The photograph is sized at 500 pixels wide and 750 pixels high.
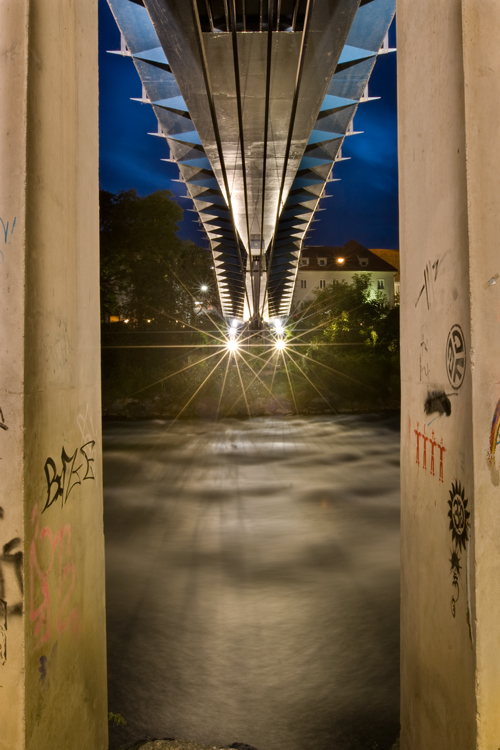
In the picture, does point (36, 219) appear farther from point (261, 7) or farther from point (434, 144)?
point (261, 7)

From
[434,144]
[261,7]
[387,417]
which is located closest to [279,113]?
[261,7]

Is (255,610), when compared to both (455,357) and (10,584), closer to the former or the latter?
(10,584)

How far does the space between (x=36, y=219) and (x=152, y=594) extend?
23.9 feet

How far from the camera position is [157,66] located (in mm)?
10672

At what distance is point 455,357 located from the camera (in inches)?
117

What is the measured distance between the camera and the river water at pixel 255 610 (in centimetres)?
550

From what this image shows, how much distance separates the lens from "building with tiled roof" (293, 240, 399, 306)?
85.1m

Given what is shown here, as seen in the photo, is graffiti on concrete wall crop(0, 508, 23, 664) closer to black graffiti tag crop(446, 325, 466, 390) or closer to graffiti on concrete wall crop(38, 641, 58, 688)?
graffiti on concrete wall crop(38, 641, 58, 688)

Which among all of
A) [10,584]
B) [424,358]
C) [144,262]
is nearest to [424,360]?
[424,358]

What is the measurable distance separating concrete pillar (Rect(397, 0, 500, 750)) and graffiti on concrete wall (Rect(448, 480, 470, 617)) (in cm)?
1

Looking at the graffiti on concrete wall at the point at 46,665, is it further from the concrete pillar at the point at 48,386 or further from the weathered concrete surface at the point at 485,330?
the weathered concrete surface at the point at 485,330

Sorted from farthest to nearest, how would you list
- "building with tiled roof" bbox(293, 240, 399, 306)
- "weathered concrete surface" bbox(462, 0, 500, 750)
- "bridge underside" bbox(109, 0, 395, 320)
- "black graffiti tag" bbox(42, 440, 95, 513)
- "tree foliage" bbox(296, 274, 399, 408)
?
"building with tiled roof" bbox(293, 240, 399, 306) → "tree foliage" bbox(296, 274, 399, 408) → "bridge underside" bbox(109, 0, 395, 320) → "black graffiti tag" bbox(42, 440, 95, 513) → "weathered concrete surface" bbox(462, 0, 500, 750)

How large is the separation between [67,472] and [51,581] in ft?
2.04

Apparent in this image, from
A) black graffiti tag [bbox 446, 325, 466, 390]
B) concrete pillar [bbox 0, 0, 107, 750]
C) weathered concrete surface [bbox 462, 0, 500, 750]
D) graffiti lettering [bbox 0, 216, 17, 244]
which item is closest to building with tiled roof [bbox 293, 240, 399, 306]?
concrete pillar [bbox 0, 0, 107, 750]
